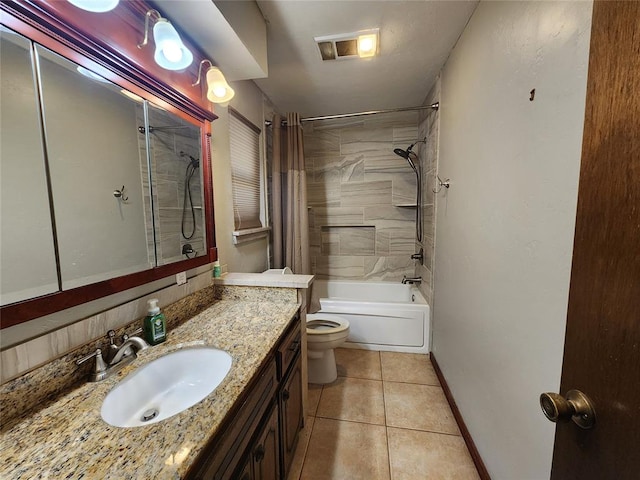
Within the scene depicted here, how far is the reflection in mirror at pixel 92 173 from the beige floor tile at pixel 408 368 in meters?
2.04

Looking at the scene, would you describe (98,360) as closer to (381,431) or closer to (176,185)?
(176,185)

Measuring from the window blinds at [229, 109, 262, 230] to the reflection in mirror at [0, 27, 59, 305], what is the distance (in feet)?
3.81

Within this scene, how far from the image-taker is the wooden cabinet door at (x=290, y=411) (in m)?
1.15

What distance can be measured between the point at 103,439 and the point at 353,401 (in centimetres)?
164

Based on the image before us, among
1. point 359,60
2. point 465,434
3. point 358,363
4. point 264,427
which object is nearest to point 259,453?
point 264,427

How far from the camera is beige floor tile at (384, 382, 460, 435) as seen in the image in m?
1.64

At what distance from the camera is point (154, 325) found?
3.36ft

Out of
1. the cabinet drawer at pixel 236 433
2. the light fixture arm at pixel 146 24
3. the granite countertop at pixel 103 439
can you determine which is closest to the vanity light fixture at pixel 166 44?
the light fixture arm at pixel 146 24

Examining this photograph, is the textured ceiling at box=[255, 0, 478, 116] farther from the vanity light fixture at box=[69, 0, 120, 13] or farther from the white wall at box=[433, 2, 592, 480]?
the vanity light fixture at box=[69, 0, 120, 13]

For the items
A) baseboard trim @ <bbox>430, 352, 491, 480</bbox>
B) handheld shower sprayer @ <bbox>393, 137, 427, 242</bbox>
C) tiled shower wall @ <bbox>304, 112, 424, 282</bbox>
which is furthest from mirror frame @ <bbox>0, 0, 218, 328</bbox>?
handheld shower sprayer @ <bbox>393, 137, 427, 242</bbox>

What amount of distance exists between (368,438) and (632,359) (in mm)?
1561

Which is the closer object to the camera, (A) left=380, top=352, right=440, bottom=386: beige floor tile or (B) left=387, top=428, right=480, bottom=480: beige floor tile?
(B) left=387, top=428, right=480, bottom=480: beige floor tile

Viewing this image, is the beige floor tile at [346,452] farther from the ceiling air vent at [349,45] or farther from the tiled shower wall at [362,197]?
the ceiling air vent at [349,45]

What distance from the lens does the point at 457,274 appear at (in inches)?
67.2
